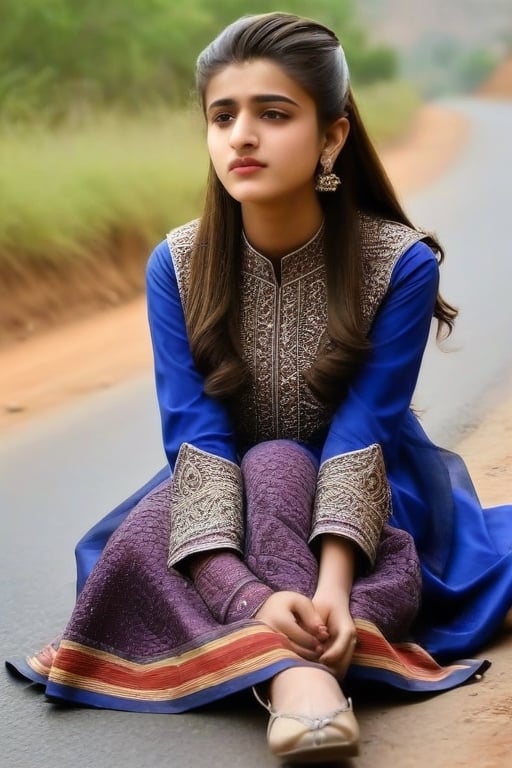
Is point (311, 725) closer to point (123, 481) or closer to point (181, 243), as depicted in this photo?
point (181, 243)

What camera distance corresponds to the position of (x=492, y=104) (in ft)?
29.1

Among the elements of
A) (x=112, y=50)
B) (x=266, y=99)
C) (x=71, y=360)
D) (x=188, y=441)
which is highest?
(x=112, y=50)

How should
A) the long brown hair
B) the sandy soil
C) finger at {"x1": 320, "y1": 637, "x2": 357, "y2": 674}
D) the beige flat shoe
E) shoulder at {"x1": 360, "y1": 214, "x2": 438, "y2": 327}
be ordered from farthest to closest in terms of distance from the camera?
the sandy soil
shoulder at {"x1": 360, "y1": 214, "x2": 438, "y2": 327}
the long brown hair
finger at {"x1": 320, "y1": 637, "x2": 357, "y2": 674}
the beige flat shoe

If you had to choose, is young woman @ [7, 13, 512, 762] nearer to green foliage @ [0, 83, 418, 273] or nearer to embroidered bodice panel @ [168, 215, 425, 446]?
embroidered bodice panel @ [168, 215, 425, 446]

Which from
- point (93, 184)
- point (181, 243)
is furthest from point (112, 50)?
point (181, 243)

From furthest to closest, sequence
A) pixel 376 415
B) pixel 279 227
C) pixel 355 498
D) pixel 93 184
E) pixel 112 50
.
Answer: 1. pixel 112 50
2. pixel 93 184
3. pixel 279 227
4. pixel 376 415
5. pixel 355 498

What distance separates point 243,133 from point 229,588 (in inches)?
30.8

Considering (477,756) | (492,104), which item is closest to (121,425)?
(477,756)

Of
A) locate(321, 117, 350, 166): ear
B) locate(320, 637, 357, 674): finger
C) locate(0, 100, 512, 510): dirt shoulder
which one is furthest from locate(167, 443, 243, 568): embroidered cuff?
locate(0, 100, 512, 510): dirt shoulder

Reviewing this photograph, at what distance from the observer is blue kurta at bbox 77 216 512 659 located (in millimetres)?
2393

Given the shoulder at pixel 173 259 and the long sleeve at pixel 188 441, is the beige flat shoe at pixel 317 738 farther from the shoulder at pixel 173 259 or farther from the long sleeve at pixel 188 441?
the shoulder at pixel 173 259

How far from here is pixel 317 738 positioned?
1848 mm

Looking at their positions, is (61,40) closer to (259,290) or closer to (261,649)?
(259,290)

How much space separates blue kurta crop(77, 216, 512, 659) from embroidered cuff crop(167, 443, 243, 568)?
27 mm
